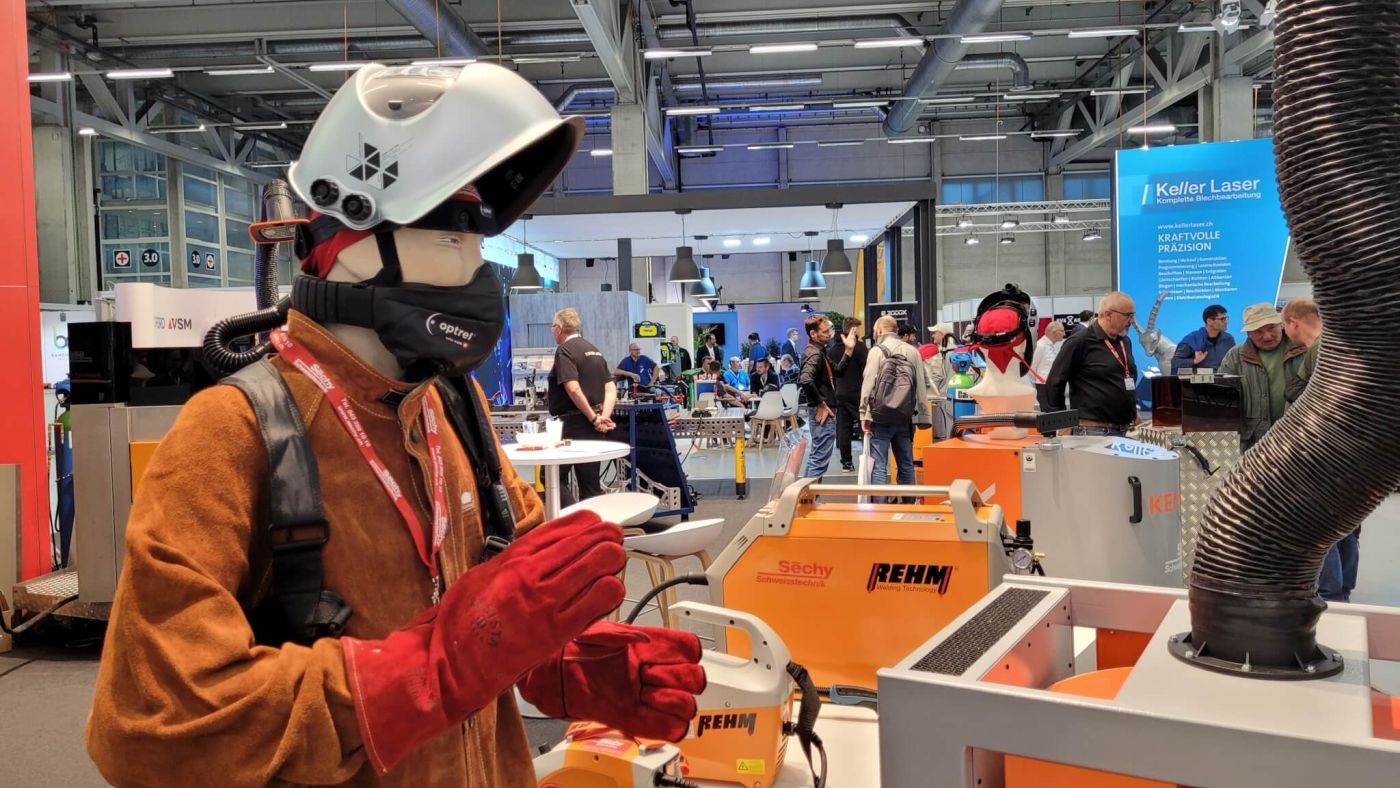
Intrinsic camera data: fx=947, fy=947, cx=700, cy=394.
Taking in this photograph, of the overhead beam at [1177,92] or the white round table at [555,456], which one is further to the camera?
the overhead beam at [1177,92]

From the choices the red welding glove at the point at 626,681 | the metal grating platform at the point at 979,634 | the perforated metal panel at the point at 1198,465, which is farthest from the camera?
the perforated metal panel at the point at 1198,465

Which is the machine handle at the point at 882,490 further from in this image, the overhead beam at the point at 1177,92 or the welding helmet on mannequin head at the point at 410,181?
the overhead beam at the point at 1177,92

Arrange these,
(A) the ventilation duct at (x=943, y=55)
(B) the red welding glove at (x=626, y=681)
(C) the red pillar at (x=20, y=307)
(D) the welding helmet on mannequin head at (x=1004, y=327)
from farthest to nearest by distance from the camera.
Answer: (A) the ventilation duct at (x=943, y=55) < (C) the red pillar at (x=20, y=307) < (D) the welding helmet on mannequin head at (x=1004, y=327) < (B) the red welding glove at (x=626, y=681)

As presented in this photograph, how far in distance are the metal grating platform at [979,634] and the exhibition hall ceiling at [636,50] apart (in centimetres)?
1020

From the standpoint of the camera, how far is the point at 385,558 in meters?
1.09

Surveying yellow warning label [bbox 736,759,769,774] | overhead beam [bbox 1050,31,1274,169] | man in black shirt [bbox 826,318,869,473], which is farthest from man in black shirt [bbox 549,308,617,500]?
overhead beam [bbox 1050,31,1274,169]

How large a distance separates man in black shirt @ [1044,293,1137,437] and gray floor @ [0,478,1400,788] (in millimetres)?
1503

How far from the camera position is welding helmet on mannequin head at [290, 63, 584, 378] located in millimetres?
1066

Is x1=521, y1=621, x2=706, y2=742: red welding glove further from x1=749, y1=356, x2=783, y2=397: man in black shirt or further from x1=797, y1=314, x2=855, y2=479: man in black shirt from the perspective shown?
x1=749, y1=356, x2=783, y2=397: man in black shirt

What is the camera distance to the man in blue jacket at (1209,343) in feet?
23.5

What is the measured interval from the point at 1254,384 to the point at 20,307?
6511mm

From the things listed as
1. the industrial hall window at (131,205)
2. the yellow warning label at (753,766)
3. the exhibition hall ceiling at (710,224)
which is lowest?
the yellow warning label at (753,766)

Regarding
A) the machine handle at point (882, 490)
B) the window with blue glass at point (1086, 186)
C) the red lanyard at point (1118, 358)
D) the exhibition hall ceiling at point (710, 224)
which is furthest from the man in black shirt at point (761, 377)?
the machine handle at point (882, 490)

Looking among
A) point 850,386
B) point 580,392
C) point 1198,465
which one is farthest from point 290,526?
point 850,386
